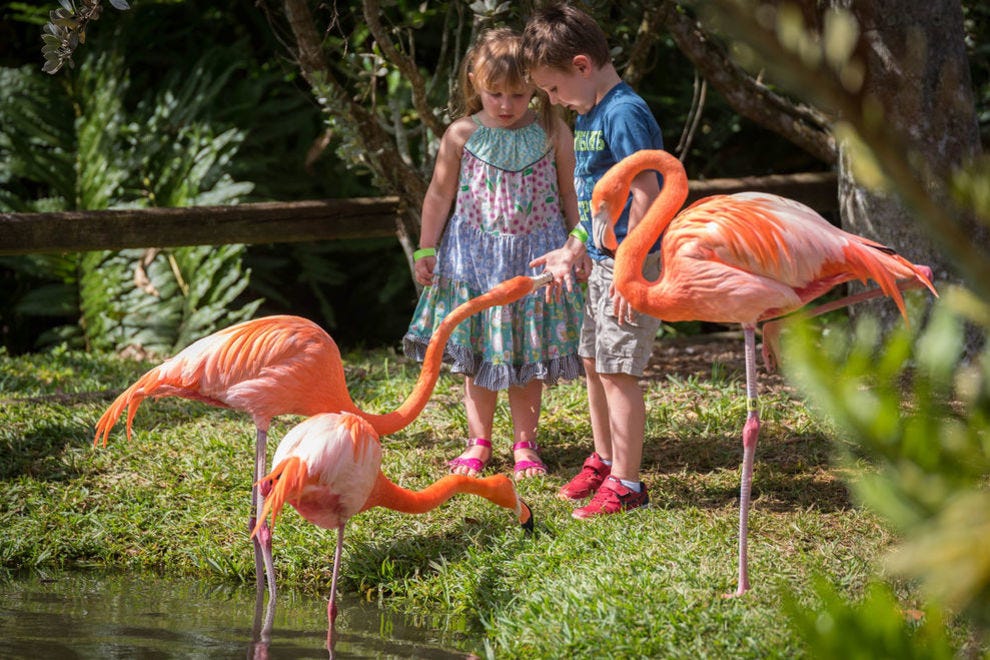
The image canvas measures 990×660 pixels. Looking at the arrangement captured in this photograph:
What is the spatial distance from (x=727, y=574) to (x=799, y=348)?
8.06ft

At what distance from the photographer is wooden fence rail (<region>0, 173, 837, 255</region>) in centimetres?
551

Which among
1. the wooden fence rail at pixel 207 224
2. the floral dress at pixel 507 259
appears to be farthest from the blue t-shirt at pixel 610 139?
the wooden fence rail at pixel 207 224

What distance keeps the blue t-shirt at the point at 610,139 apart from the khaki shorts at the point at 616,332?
7cm

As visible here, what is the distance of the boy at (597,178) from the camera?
3.84 meters

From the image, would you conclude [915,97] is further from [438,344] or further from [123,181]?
[123,181]

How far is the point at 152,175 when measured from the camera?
24.2 feet

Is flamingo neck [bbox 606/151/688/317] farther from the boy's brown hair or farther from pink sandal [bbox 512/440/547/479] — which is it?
pink sandal [bbox 512/440/547/479]

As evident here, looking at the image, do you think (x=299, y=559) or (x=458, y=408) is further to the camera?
(x=458, y=408)

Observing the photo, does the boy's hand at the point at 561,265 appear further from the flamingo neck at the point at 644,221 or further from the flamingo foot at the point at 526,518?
the flamingo foot at the point at 526,518

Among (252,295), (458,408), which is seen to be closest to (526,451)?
(458,408)

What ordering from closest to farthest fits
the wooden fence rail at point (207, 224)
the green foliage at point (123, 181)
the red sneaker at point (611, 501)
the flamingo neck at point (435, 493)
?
the flamingo neck at point (435, 493)
the red sneaker at point (611, 501)
the wooden fence rail at point (207, 224)
the green foliage at point (123, 181)

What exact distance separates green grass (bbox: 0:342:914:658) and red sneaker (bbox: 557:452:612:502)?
8 centimetres

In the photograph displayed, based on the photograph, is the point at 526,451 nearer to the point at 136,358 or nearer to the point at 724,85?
the point at 724,85

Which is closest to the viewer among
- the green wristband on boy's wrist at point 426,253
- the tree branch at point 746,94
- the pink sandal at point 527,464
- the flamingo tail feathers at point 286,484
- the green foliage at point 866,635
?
the green foliage at point 866,635
